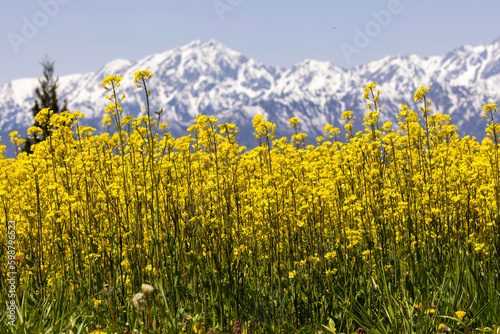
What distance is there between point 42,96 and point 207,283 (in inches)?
1786

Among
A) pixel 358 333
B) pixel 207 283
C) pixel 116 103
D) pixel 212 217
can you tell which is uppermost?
pixel 116 103

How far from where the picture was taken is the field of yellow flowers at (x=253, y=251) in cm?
394

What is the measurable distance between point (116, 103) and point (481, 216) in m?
3.98

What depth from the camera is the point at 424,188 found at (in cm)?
490

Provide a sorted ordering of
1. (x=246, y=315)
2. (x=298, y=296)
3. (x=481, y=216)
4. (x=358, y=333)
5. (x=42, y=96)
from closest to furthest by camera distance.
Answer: (x=358, y=333)
(x=246, y=315)
(x=298, y=296)
(x=481, y=216)
(x=42, y=96)

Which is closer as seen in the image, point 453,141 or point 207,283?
point 207,283

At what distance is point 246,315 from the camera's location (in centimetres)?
427

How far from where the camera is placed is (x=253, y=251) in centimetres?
521

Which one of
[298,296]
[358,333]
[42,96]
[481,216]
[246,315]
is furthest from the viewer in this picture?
[42,96]

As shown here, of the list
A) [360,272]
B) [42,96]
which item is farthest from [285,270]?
[42,96]

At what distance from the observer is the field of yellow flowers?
394 centimetres

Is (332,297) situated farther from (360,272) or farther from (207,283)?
(207,283)

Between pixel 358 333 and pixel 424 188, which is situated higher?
pixel 424 188

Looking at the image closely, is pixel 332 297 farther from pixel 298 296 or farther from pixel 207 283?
pixel 207 283
